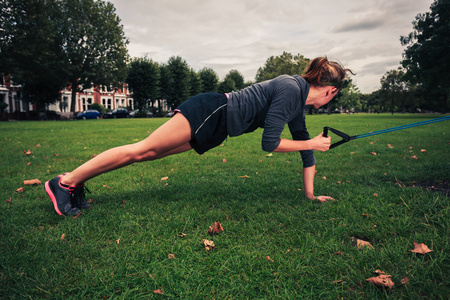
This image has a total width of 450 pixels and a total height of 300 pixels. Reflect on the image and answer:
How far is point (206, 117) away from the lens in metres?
2.66

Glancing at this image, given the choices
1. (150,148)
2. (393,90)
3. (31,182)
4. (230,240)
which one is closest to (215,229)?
(230,240)

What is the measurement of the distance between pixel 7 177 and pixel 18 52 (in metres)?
22.7

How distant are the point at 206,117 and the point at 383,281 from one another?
1911 mm

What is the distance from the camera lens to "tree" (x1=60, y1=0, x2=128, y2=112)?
108 feet

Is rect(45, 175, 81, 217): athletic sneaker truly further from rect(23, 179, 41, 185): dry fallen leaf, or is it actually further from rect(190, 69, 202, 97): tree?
rect(190, 69, 202, 97): tree

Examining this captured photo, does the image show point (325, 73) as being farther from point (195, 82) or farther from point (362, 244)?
point (195, 82)

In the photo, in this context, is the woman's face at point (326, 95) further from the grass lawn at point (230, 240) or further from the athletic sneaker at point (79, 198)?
→ the athletic sneaker at point (79, 198)

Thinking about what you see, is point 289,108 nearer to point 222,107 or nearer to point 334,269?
point 222,107

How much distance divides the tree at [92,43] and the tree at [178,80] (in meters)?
19.5

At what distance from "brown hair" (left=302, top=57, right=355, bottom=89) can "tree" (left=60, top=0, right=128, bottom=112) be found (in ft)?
115

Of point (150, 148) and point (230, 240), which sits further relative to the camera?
point (150, 148)

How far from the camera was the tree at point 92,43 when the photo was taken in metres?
32.9

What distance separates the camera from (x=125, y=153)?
2752 mm

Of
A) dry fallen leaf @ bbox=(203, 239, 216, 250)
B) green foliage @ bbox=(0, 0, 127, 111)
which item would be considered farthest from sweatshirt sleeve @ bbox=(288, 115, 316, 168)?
green foliage @ bbox=(0, 0, 127, 111)
